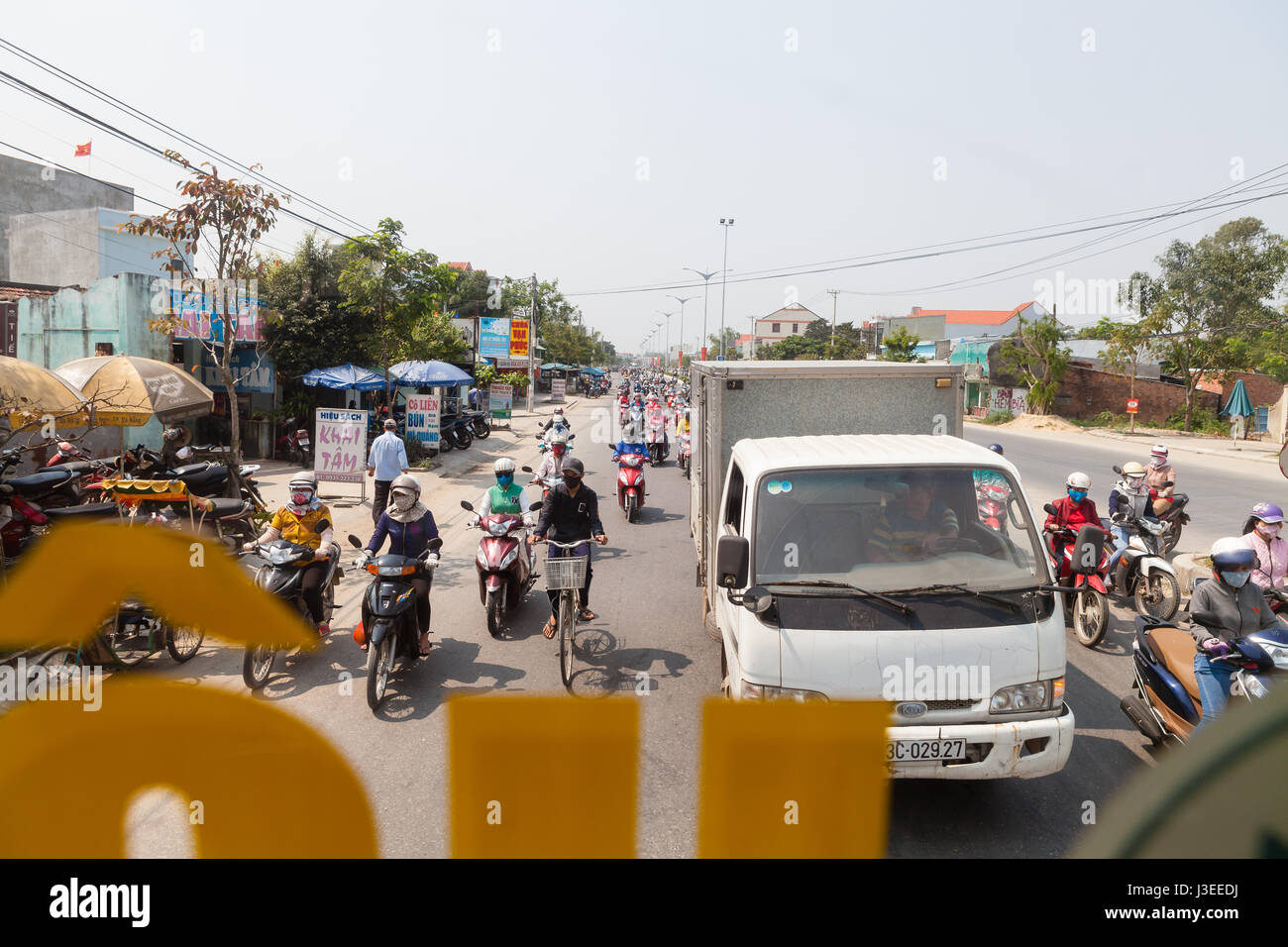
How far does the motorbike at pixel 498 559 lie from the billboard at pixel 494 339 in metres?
32.8

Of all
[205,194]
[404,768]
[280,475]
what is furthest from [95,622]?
[280,475]

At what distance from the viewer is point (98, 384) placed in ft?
31.5

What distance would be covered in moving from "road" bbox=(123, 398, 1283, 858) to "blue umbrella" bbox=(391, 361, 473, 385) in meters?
11.2

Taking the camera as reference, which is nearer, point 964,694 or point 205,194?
point 964,694

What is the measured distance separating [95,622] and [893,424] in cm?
623

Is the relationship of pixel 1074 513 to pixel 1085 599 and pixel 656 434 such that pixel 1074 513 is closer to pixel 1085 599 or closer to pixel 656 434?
pixel 1085 599

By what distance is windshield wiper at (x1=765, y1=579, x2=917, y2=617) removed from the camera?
4199 mm

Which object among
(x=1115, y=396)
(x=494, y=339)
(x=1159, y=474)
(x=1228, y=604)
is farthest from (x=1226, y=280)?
(x=1228, y=604)

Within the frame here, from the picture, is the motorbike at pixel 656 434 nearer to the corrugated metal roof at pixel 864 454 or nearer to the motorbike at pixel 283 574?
the motorbike at pixel 283 574

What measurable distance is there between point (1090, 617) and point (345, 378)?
674 inches

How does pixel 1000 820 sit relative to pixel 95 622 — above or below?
below
